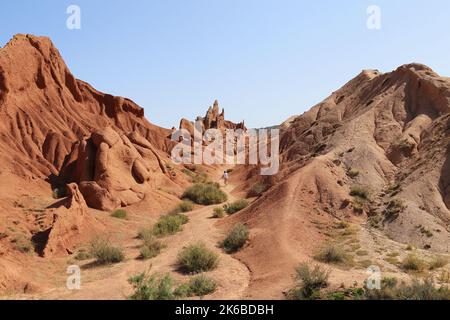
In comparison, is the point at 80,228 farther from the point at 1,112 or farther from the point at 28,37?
the point at 28,37

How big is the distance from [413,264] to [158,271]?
8125 millimetres

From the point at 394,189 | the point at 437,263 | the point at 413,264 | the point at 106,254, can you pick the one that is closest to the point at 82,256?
the point at 106,254

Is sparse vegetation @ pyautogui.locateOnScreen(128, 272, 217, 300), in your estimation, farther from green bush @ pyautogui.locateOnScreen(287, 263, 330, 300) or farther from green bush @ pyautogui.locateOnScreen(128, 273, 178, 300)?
green bush @ pyautogui.locateOnScreen(287, 263, 330, 300)

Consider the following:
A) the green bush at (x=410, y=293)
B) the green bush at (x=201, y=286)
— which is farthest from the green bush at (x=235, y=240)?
the green bush at (x=410, y=293)

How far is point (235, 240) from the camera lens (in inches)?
629

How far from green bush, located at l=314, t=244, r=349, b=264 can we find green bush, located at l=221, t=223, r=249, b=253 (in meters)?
3.20

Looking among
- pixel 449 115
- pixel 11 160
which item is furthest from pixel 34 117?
pixel 449 115

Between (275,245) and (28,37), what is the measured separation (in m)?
25.9

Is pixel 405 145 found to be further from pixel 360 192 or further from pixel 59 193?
pixel 59 193

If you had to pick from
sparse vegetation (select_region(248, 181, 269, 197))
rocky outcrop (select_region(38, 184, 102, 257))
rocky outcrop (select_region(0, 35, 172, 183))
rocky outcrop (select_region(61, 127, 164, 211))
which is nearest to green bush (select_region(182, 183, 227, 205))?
sparse vegetation (select_region(248, 181, 269, 197))

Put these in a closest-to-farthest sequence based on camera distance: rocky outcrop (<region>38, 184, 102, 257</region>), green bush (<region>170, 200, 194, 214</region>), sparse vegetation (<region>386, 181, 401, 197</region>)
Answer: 1. rocky outcrop (<region>38, 184, 102, 257</region>)
2. sparse vegetation (<region>386, 181, 401, 197</region>)
3. green bush (<region>170, 200, 194, 214</region>)

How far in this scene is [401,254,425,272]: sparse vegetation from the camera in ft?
41.9

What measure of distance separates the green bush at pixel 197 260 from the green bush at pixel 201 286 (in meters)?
1.55

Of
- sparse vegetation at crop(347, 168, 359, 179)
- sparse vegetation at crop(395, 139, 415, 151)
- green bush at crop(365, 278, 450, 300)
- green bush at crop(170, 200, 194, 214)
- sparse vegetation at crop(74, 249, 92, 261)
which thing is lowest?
green bush at crop(365, 278, 450, 300)
